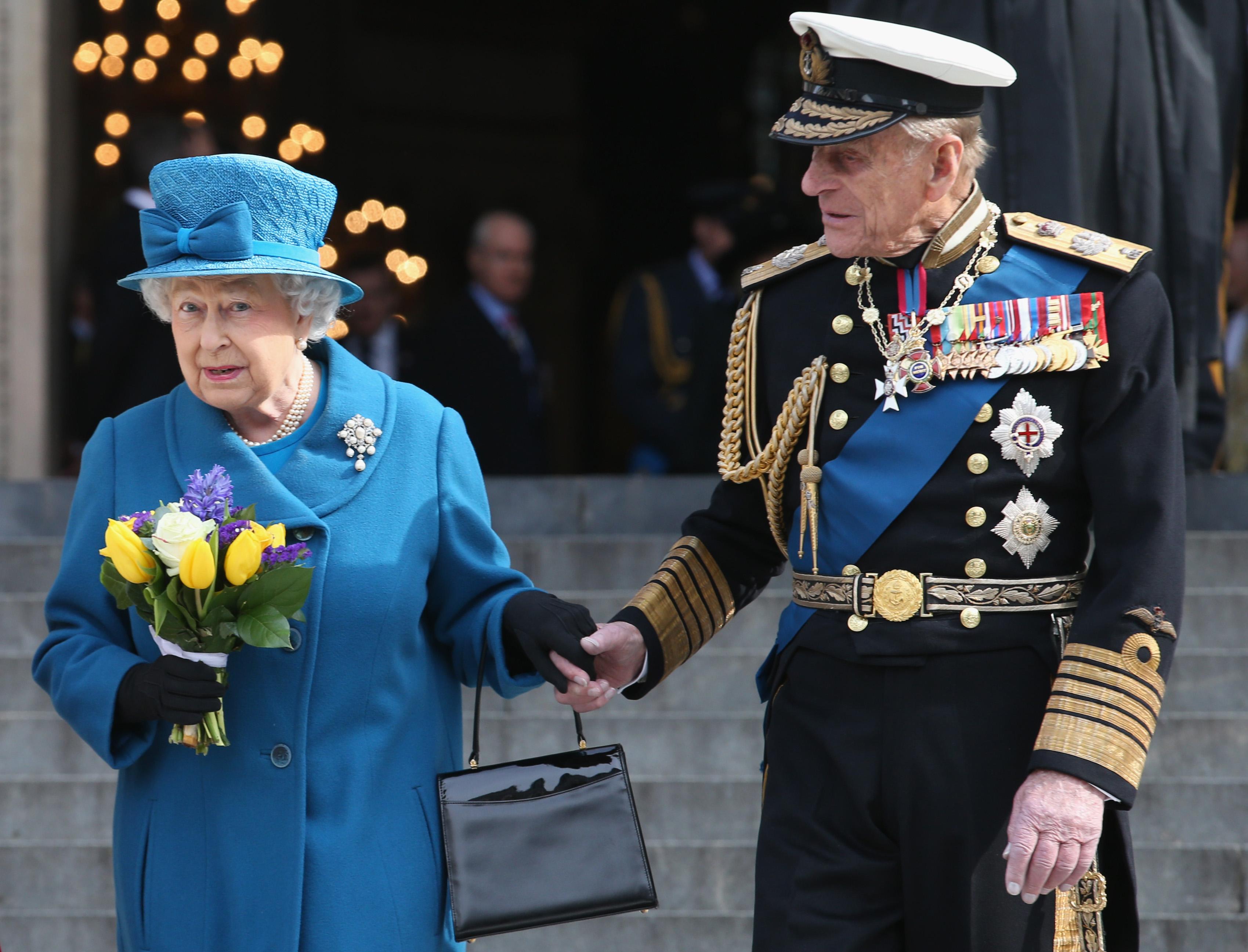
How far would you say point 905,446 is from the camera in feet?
8.84

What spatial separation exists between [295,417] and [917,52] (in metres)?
1.19

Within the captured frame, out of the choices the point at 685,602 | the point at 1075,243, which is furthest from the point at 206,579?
the point at 1075,243

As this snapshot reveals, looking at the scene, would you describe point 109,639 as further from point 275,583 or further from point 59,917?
point 59,917

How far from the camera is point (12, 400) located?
722cm

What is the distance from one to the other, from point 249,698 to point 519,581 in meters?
0.51

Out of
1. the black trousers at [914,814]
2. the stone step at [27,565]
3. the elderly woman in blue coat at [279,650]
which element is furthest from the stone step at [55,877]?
the black trousers at [914,814]

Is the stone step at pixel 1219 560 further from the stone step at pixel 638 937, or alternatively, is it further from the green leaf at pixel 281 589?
the green leaf at pixel 281 589

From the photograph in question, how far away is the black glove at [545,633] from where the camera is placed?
9.24 ft

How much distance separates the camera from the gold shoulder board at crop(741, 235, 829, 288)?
295 cm

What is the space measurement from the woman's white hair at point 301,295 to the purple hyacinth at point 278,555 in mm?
444

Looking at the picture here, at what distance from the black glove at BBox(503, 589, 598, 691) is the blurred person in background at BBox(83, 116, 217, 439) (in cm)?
354

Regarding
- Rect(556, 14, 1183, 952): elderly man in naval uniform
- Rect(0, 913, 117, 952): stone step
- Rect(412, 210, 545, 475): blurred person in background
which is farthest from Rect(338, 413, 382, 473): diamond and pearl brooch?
Rect(412, 210, 545, 475): blurred person in background

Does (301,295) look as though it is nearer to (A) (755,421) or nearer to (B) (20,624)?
(A) (755,421)

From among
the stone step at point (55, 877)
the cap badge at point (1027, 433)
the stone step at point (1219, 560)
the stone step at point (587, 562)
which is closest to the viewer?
the cap badge at point (1027, 433)
